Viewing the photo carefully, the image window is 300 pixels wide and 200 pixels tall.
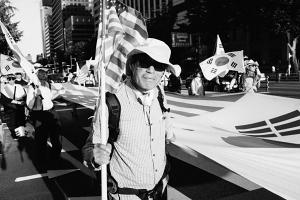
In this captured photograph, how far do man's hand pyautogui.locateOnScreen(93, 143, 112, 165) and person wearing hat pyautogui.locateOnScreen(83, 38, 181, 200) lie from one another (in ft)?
0.35

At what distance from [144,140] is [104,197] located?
0.48 meters

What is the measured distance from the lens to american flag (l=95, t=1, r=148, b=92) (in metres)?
5.02

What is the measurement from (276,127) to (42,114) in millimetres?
4338

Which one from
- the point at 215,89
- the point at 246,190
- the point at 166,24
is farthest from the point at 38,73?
the point at 166,24

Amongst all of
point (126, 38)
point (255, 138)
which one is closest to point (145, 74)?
point (255, 138)

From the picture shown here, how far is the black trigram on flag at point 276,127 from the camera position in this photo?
14.1 ft

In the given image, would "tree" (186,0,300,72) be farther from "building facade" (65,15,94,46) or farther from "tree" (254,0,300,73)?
"building facade" (65,15,94,46)

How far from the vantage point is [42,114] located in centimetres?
680

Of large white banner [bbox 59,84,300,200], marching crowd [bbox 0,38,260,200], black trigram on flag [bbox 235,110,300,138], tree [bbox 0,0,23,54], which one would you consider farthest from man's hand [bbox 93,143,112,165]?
tree [bbox 0,0,23,54]

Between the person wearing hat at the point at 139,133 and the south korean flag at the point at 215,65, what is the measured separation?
878 cm

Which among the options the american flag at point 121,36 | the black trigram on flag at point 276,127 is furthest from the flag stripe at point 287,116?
the american flag at point 121,36

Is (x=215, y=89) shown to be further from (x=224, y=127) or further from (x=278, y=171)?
(x=278, y=171)

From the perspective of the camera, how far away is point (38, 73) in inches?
276

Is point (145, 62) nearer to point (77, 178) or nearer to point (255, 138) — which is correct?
point (255, 138)
